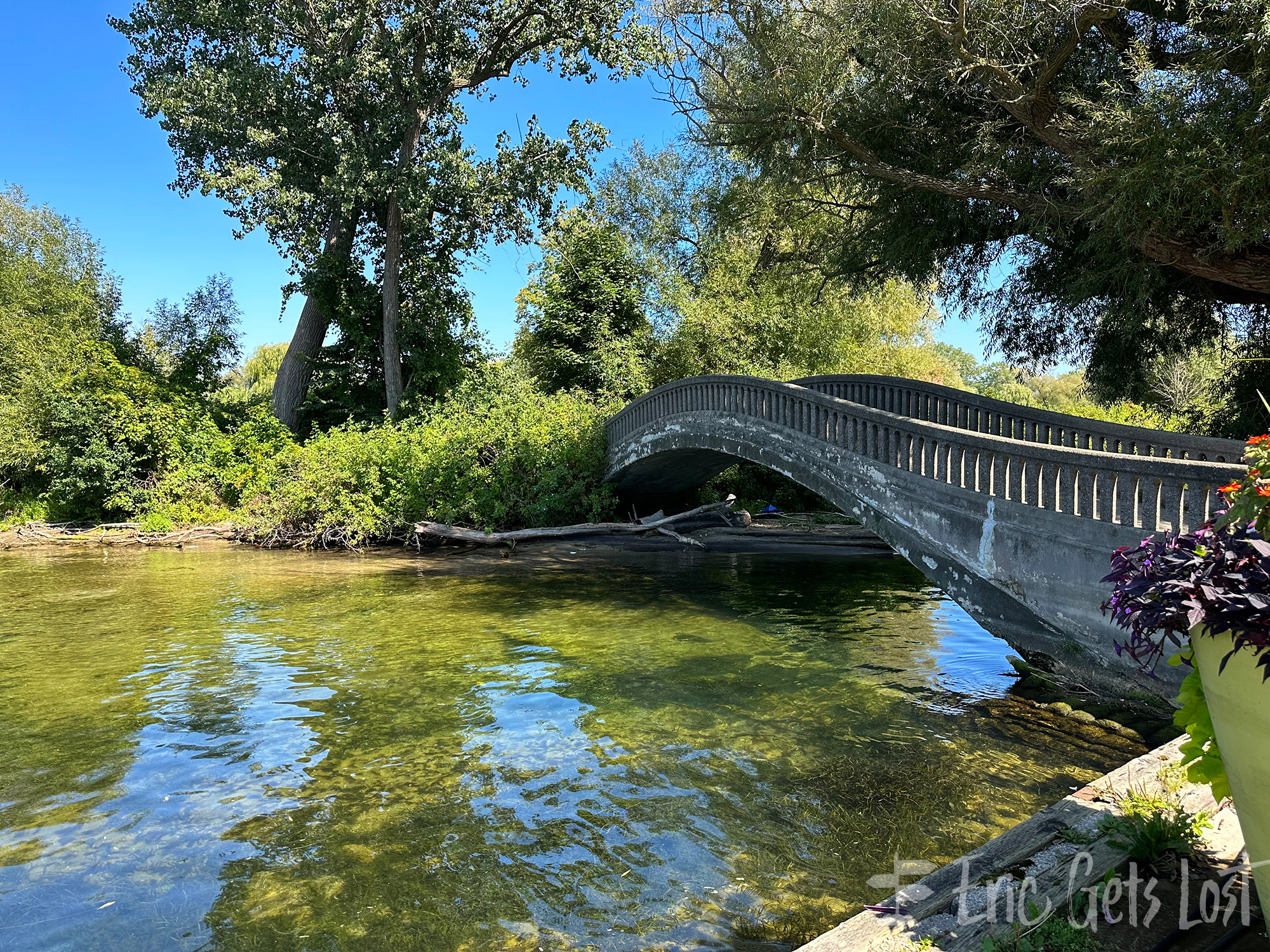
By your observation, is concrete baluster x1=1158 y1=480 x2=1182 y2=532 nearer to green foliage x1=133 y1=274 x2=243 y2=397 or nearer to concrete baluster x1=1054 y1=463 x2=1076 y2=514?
concrete baluster x1=1054 y1=463 x2=1076 y2=514

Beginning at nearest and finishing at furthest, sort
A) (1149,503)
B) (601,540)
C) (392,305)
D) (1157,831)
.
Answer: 1. (1157,831)
2. (1149,503)
3. (601,540)
4. (392,305)

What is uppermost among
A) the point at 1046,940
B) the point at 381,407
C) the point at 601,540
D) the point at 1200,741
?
the point at 381,407

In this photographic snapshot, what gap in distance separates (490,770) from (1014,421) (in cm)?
879

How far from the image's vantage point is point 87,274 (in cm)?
2638

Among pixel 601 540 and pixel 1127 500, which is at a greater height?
pixel 1127 500

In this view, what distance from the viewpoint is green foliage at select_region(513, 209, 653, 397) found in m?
25.0

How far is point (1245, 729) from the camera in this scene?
2.57 metres

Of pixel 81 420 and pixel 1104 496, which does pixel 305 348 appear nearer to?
pixel 81 420

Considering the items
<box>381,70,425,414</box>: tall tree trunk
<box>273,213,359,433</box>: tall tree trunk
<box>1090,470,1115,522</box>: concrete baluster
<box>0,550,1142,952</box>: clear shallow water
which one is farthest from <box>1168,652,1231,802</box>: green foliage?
<box>273,213,359,433</box>: tall tree trunk

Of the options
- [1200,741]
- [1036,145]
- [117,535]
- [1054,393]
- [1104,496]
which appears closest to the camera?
[1200,741]

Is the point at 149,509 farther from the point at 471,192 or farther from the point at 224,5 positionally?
the point at 224,5

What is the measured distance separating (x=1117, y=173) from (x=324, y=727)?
9662 mm

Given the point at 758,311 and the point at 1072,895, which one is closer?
the point at 1072,895

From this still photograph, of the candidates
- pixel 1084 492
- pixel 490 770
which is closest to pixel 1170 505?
pixel 1084 492
